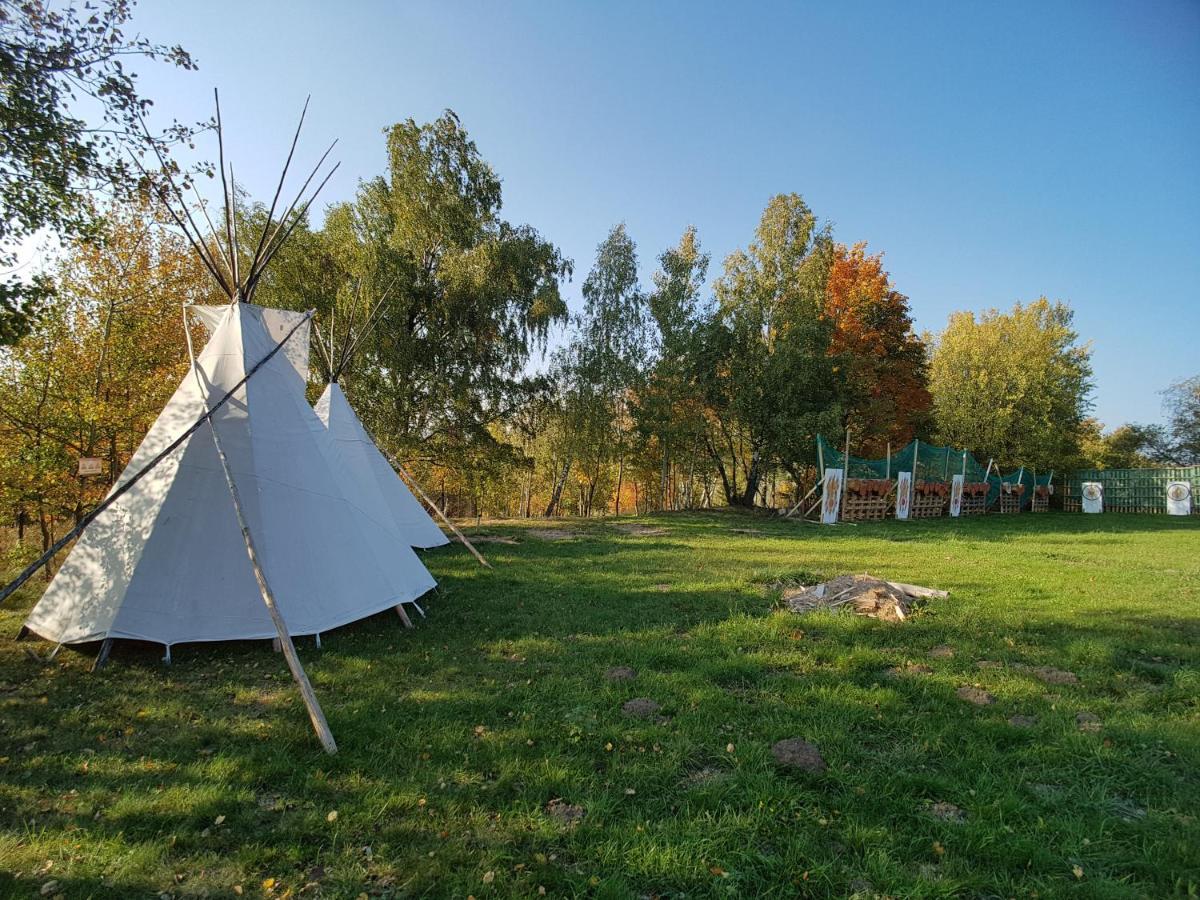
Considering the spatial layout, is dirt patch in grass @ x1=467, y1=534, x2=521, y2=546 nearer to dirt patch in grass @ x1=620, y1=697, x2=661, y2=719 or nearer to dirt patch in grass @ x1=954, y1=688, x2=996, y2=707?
dirt patch in grass @ x1=620, y1=697, x2=661, y2=719

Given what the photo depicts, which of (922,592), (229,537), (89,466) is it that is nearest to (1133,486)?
(922,592)

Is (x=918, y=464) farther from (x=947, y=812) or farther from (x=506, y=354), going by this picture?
(x=947, y=812)

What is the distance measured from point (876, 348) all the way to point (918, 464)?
6622 mm

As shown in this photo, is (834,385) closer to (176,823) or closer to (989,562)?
(989,562)

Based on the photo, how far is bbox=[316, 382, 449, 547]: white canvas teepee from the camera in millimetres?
8828

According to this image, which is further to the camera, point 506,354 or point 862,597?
point 506,354

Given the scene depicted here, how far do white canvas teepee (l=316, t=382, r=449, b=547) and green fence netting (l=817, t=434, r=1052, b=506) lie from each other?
40.9ft

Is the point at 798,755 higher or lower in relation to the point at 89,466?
lower

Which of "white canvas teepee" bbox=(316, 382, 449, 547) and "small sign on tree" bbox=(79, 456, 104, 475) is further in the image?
"white canvas teepee" bbox=(316, 382, 449, 547)

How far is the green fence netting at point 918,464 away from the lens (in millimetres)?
17609

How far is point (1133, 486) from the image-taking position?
88.5 ft

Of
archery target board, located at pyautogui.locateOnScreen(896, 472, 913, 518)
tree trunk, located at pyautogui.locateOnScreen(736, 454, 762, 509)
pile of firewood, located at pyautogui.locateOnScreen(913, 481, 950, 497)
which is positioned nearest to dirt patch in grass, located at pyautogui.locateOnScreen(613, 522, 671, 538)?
tree trunk, located at pyautogui.locateOnScreen(736, 454, 762, 509)

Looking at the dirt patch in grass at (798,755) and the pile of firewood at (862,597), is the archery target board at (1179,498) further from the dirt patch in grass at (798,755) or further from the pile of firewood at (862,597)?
the dirt patch in grass at (798,755)

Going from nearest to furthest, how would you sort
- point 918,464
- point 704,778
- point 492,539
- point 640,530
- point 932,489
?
point 704,778 → point 492,539 → point 640,530 → point 918,464 → point 932,489
